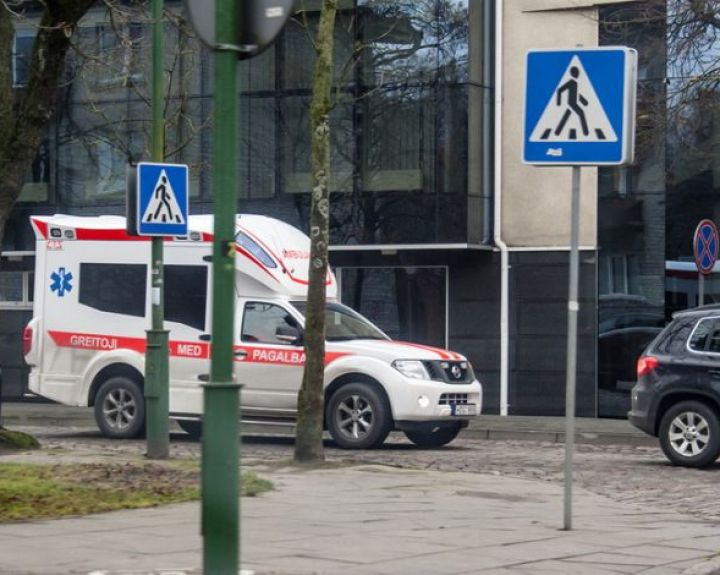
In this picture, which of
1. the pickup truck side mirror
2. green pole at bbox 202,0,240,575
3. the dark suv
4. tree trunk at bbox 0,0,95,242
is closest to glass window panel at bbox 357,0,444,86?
the pickup truck side mirror

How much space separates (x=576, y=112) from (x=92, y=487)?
4740 mm

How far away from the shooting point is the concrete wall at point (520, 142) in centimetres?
2508

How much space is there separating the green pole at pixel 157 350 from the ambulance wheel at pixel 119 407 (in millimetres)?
4205

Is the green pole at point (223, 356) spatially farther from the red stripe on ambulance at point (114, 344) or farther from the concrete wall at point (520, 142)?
the concrete wall at point (520, 142)

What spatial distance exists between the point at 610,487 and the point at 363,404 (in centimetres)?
458

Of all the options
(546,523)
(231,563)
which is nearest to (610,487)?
→ (546,523)

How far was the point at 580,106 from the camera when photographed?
9656 millimetres

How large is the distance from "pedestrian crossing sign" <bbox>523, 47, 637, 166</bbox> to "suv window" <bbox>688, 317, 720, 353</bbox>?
715 centimetres

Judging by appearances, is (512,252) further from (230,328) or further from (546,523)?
(230,328)

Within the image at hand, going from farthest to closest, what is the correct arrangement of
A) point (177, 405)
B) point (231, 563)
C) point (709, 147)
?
point (709, 147)
point (177, 405)
point (231, 563)

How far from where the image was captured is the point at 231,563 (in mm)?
6359

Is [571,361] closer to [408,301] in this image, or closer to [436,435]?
[436,435]

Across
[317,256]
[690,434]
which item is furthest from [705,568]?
[690,434]

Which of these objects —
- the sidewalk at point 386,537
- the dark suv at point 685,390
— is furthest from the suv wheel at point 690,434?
the sidewalk at point 386,537
